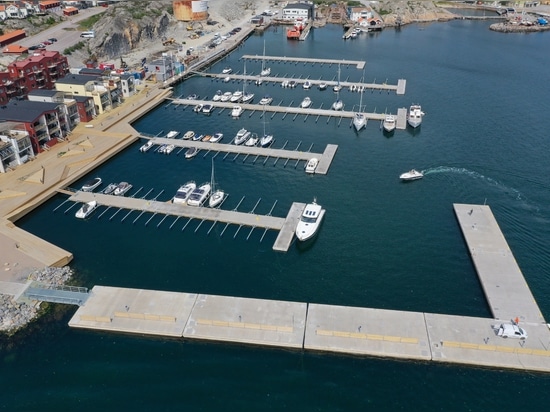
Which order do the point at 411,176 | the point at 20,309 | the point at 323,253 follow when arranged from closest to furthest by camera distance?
the point at 20,309 → the point at 323,253 → the point at 411,176

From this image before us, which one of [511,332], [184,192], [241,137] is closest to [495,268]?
[511,332]

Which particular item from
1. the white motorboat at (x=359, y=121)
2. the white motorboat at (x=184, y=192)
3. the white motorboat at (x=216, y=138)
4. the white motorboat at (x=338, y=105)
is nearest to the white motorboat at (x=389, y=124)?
the white motorboat at (x=359, y=121)

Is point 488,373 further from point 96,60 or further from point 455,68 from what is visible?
point 96,60

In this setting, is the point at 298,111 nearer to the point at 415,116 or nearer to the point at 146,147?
the point at 415,116

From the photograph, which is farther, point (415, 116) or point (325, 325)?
point (415, 116)

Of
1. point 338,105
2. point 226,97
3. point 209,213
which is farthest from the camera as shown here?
point 226,97

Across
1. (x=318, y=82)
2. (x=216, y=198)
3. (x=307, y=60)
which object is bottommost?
(x=216, y=198)
